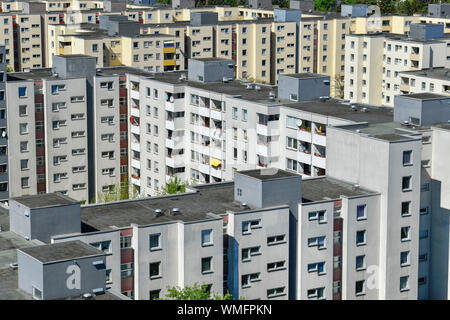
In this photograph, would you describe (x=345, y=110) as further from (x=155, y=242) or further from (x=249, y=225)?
(x=155, y=242)

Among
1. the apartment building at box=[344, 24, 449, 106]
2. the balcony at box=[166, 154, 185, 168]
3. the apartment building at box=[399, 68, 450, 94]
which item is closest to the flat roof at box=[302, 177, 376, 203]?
the balcony at box=[166, 154, 185, 168]

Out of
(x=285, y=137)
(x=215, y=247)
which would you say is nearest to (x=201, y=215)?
(x=215, y=247)

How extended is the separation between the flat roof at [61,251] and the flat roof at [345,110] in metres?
32.3

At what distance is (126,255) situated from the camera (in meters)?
55.3

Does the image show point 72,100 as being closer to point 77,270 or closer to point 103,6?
point 77,270

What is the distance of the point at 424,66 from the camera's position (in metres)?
128

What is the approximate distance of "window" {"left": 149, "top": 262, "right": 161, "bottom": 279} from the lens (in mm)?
55906

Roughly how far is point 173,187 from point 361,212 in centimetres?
2603

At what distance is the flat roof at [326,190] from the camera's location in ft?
202

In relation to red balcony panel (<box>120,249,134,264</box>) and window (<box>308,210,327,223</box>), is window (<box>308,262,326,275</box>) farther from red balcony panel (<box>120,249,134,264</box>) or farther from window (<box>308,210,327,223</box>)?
red balcony panel (<box>120,249,134,264</box>)

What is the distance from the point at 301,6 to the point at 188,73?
87.4m

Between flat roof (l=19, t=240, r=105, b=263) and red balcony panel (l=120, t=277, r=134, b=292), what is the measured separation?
683cm

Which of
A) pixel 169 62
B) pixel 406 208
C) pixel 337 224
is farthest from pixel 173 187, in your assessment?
pixel 169 62

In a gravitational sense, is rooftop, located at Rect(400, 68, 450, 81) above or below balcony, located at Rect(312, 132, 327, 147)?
above
